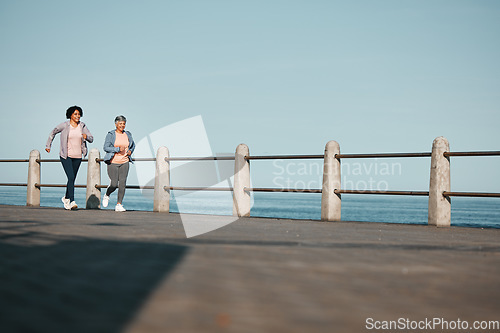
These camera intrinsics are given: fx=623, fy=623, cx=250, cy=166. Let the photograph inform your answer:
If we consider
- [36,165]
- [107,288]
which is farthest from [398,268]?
[36,165]

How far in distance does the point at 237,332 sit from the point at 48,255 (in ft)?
7.82

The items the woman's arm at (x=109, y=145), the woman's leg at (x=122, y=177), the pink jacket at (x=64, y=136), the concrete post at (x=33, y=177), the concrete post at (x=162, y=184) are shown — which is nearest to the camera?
the pink jacket at (x=64, y=136)

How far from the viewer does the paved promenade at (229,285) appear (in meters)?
2.44

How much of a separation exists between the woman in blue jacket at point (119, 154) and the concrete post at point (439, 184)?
19.0 ft

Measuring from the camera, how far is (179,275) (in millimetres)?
3488

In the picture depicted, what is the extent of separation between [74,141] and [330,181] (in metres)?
4.89

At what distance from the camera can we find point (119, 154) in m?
12.2

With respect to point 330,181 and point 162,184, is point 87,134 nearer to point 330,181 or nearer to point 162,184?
point 162,184

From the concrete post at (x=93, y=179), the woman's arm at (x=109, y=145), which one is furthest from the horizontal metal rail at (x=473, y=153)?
the concrete post at (x=93, y=179)

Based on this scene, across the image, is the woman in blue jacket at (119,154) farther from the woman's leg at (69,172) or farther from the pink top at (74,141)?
the woman's leg at (69,172)

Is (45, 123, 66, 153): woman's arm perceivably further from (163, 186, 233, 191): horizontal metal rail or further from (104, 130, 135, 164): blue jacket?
(163, 186, 233, 191): horizontal metal rail

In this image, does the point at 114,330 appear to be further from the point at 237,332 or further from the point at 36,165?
the point at 36,165

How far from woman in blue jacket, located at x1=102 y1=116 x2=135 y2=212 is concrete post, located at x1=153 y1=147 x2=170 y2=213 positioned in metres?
1.04

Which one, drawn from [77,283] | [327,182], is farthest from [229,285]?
[327,182]
